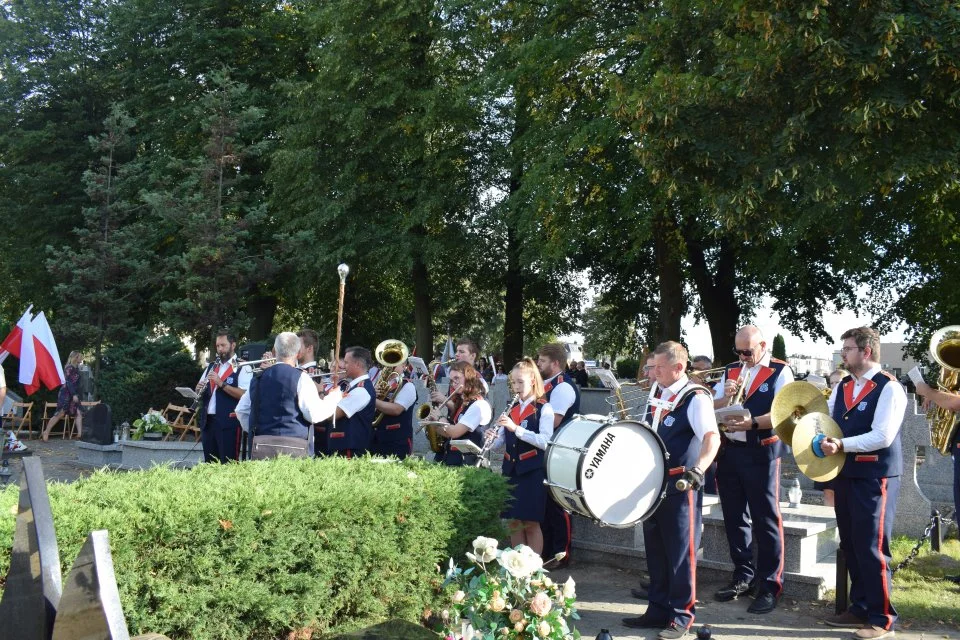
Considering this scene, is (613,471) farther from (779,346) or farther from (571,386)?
(779,346)

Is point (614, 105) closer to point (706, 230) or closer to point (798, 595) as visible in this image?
point (706, 230)

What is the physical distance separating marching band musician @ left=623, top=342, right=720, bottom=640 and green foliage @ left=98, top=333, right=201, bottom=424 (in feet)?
51.7

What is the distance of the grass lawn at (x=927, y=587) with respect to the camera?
22.0 ft

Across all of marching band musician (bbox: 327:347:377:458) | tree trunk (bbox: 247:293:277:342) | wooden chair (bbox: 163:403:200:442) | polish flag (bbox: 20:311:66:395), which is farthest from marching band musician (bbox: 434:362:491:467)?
tree trunk (bbox: 247:293:277:342)

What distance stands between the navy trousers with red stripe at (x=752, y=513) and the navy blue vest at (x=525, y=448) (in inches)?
59.6

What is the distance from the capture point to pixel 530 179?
18.8 metres

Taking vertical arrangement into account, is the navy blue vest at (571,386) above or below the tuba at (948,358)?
below

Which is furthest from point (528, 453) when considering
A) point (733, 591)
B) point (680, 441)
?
point (733, 591)

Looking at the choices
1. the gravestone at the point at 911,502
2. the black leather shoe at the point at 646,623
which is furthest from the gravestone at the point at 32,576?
the gravestone at the point at 911,502

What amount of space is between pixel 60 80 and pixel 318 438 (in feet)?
76.6

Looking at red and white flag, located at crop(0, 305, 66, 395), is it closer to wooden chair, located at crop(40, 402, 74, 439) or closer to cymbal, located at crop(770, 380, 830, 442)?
wooden chair, located at crop(40, 402, 74, 439)

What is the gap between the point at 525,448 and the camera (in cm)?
734

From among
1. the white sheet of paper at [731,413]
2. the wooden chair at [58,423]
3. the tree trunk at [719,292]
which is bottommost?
the wooden chair at [58,423]

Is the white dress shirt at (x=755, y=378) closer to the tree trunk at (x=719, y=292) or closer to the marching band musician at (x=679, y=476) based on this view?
the marching band musician at (x=679, y=476)
